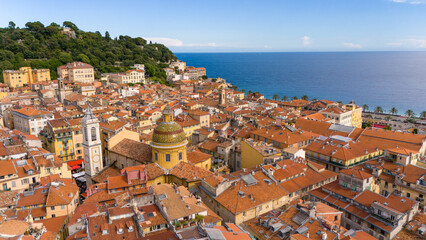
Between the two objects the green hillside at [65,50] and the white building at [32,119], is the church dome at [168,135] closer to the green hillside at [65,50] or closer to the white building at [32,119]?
the white building at [32,119]

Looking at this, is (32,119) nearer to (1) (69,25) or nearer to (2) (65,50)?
(2) (65,50)

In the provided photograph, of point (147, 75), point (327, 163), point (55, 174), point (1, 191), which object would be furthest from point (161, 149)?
point (147, 75)

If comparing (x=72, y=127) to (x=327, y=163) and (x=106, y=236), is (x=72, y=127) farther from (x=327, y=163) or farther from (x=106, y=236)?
(x=327, y=163)

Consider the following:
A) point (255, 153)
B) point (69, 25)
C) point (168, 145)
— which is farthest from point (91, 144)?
point (69, 25)

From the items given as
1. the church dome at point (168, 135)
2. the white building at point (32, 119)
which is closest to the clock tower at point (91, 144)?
the church dome at point (168, 135)

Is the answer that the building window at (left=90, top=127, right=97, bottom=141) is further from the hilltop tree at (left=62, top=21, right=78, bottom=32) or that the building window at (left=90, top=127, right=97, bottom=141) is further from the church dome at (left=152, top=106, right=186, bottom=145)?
the hilltop tree at (left=62, top=21, right=78, bottom=32)

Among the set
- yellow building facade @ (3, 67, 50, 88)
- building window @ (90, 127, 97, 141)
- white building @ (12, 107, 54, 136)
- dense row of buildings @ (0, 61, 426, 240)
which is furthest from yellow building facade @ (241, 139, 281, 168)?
yellow building facade @ (3, 67, 50, 88)
